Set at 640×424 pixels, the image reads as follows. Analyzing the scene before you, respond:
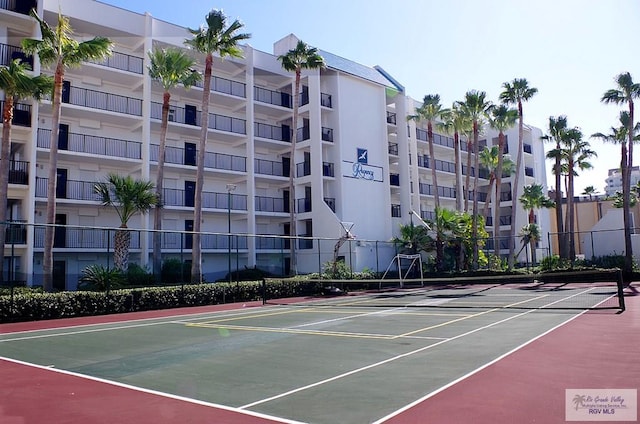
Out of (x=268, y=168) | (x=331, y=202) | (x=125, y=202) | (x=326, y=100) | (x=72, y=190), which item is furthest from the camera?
(x=326, y=100)

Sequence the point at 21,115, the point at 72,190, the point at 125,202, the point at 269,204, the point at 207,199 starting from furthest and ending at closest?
the point at 269,204 → the point at 207,199 → the point at 72,190 → the point at 21,115 → the point at 125,202

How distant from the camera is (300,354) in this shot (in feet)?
37.1

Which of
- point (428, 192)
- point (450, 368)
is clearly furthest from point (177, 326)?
point (428, 192)

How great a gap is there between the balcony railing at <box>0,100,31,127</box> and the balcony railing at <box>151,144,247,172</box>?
846 centimetres

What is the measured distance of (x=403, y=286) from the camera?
3928cm

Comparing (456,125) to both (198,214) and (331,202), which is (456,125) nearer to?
(331,202)

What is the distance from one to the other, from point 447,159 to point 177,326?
5150 cm

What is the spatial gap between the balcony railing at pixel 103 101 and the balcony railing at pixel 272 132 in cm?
988

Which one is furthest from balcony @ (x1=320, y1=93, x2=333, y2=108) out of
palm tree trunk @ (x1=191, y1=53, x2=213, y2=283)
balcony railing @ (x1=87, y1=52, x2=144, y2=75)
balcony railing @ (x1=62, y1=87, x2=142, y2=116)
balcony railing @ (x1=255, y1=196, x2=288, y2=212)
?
balcony railing @ (x1=62, y1=87, x2=142, y2=116)

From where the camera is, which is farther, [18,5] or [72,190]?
[72,190]

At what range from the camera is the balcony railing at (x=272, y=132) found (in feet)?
142

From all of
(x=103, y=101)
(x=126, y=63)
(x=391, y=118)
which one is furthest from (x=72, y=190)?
(x=391, y=118)

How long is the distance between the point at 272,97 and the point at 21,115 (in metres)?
20.3

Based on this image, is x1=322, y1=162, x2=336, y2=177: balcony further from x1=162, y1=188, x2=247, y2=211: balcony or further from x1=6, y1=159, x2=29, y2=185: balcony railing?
x1=6, y1=159, x2=29, y2=185: balcony railing
